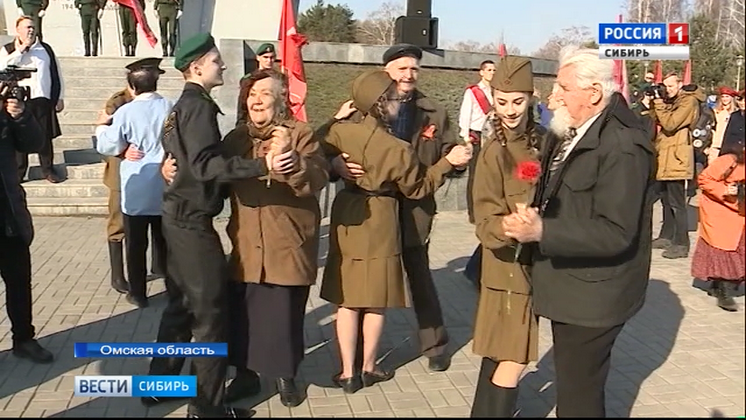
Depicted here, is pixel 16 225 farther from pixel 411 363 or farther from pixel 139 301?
pixel 411 363

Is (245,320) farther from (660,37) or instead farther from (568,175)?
(660,37)

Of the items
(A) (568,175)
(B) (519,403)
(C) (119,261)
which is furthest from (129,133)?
(A) (568,175)

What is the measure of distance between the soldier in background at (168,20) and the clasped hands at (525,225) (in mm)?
14614

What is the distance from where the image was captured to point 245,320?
4.04 m

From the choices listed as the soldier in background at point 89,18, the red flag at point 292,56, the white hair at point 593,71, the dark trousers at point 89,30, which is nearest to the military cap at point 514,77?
the white hair at point 593,71

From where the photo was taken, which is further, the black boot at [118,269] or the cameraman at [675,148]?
the cameraman at [675,148]

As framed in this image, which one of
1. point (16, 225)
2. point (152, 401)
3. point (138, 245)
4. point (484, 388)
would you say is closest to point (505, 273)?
point (484, 388)

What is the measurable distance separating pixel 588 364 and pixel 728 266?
352 centimetres

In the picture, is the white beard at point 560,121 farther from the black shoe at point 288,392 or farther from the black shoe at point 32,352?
the black shoe at point 32,352

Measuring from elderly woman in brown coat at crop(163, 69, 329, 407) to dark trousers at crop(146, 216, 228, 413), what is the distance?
0.14m

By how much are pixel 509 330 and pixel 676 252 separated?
5424 mm

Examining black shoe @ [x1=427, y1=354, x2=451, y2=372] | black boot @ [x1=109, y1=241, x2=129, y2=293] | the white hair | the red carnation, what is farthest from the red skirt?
black boot @ [x1=109, y1=241, x2=129, y2=293]
